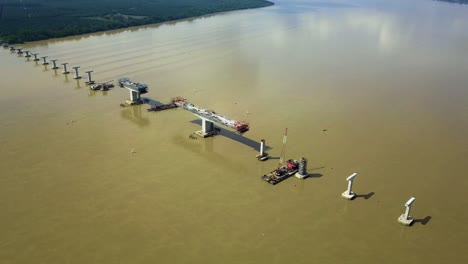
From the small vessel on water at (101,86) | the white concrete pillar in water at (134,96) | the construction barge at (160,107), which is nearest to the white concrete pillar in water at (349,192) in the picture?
the construction barge at (160,107)

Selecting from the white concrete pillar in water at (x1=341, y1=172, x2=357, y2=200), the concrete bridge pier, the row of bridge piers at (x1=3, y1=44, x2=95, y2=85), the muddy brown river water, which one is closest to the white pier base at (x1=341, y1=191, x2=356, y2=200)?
the white concrete pillar in water at (x1=341, y1=172, x2=357, y2=200)

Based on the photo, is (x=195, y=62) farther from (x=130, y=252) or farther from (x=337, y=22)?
(x=337, y=22)

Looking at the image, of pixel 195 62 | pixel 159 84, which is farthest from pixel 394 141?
pixel 195 62

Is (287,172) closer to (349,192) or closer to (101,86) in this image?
(349,192)

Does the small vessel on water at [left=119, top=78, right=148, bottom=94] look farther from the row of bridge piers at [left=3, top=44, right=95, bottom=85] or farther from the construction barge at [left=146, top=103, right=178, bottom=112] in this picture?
the row of bridge piers at [left=3, top=44, right=95, bottom=85]

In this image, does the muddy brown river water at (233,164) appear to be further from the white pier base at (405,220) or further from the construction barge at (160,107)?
the construction barge at (160,107)
